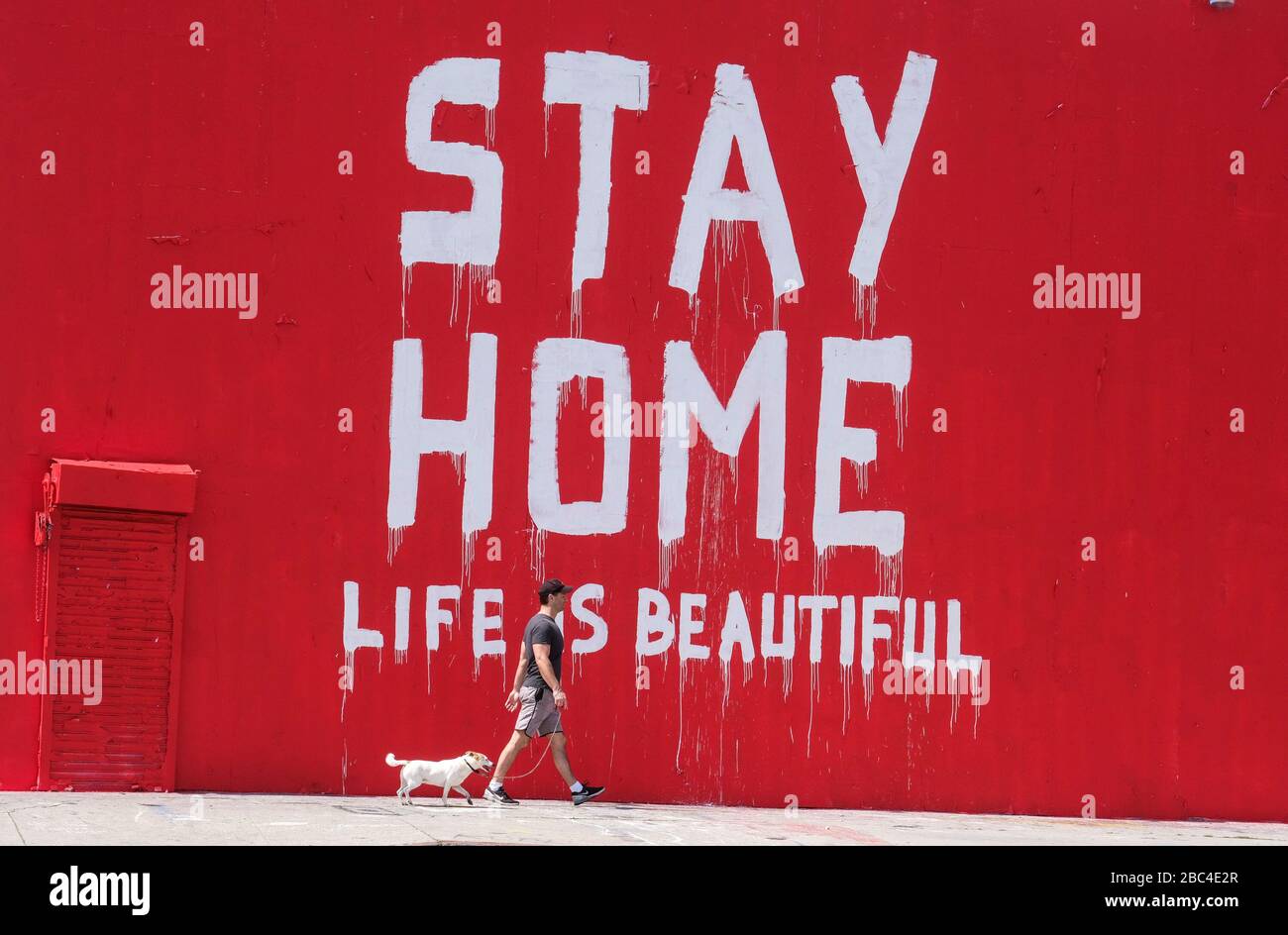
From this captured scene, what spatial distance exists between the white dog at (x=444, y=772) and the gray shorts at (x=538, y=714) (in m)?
0.41

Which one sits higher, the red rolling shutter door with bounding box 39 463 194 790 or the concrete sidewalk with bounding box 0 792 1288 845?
the red rolling shutter door with bounding box 39 463 194 790

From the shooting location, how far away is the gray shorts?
12.6 m

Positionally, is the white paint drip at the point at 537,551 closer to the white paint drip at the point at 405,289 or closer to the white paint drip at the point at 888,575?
the white paint drip at the point at 405,289

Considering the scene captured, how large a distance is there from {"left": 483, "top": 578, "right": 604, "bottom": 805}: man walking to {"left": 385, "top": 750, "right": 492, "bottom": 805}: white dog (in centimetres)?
29

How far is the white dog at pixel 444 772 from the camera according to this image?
12219mm

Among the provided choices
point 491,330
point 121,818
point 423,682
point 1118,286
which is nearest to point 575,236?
point 491,330

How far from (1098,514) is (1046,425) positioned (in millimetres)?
851

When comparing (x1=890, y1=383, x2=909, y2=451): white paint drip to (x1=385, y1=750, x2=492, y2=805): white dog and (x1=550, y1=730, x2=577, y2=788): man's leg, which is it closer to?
(x1=550, y1=730, x2=577, y2=788): man's leg

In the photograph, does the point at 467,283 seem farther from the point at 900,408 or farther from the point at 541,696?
the point at 900,408

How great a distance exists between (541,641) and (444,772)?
1.16 m

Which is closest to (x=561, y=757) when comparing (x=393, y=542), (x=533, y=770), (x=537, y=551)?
(x=533, y=770)

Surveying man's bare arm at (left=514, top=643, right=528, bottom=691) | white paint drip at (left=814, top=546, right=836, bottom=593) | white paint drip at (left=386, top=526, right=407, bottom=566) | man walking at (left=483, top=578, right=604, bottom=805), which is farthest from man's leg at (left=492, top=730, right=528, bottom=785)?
white paint drip at (left=814, top=546, right=836, bottom=593)

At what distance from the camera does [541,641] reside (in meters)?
12.6

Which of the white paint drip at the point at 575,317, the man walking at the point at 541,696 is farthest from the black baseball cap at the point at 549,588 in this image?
the white paint drip at the point at 575,317
